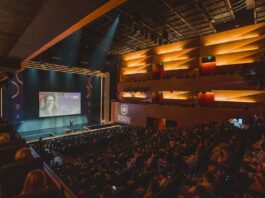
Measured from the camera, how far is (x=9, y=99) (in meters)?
14.5

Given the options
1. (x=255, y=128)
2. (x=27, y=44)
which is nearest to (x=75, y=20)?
(x=27, y=44)

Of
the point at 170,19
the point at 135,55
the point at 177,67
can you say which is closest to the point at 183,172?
the point at 170,19

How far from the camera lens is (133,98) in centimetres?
1798

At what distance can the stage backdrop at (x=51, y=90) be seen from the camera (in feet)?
50.7

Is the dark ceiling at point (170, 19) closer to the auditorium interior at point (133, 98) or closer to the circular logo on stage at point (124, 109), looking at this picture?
the auditorium interior at point (133, 98)

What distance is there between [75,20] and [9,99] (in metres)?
14.7

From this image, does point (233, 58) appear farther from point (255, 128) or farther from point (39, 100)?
point (39, 100)

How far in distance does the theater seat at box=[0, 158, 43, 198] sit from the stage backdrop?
13.8 meters

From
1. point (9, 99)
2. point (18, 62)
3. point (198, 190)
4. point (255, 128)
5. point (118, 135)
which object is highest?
point (18, 62)

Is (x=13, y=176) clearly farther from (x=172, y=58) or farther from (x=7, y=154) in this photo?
(x=172, y=58)

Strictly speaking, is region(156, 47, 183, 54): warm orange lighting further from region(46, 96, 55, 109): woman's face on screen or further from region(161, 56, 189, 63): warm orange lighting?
region(46, 96, 55, 109): woman's face on screen

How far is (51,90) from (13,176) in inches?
603

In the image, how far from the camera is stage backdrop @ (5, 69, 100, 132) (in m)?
15.4

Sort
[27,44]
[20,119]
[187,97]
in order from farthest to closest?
[20,119], [187,97], [27,44]
